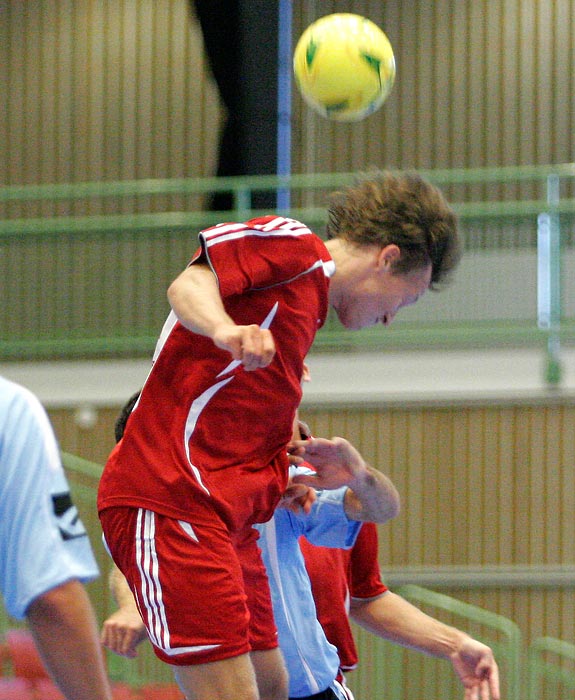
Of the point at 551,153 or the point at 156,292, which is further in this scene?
the point at 551,153

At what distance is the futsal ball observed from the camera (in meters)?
3.76

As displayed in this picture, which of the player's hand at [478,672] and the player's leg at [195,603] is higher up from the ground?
the player's leg at [195,603]

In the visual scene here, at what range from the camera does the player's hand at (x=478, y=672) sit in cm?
324

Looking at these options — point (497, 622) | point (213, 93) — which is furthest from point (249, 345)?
point (213, 93)

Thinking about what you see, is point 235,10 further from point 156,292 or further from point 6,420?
→ point 6,420

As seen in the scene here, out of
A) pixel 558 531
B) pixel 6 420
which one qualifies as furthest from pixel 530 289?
pixel 6 420

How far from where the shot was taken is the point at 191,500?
2551mm

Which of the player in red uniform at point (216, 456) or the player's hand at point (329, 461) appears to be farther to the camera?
the player's hand at point (329, 461)

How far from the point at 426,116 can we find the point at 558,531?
5.18 meters

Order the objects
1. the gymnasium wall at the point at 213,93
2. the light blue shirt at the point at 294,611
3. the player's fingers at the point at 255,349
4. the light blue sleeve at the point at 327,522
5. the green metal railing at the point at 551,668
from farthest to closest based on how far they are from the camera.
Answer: the gymnasium wall at the point at 213,93 → the green metal railing at the point at 551,668 → the light blue sleeve at the point at 327,522 → the light blue shirt at the point at 294,611 → the player's fingers at the point at 255,349

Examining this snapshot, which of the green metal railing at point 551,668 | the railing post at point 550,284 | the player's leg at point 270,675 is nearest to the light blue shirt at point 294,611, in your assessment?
the player's leg at point 270,675

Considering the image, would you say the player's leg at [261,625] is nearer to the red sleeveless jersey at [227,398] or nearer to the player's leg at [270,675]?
the player's leg at [270,675]

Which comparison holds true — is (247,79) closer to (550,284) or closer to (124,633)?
(550,284)

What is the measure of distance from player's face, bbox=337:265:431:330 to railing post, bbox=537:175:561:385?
4843 mm
